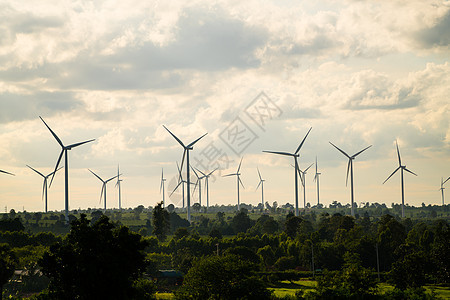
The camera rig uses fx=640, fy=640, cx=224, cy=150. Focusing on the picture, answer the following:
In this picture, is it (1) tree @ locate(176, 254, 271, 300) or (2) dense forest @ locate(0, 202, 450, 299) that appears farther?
(1) tree @ locate(176, 254, 271, 300)

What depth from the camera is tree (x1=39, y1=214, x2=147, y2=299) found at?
7762 cm

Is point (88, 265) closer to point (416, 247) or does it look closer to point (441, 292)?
point (441, 292)

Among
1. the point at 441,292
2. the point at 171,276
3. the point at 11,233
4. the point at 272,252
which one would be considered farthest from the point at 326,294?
the point at 11,233

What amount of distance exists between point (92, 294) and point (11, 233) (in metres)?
126

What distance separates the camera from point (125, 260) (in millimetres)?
80438

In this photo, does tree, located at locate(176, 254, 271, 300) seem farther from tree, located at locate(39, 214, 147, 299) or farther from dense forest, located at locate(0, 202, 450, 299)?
tree, located at locate(39, 214, 147, 299)

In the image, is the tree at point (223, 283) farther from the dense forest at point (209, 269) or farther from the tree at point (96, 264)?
the tree at point (96, 264)

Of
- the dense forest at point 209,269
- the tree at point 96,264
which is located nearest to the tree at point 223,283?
the dense forest at point 209,269

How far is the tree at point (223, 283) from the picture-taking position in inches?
4341

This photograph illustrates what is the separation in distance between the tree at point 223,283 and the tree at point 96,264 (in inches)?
1204

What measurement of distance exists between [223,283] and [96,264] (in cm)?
3886

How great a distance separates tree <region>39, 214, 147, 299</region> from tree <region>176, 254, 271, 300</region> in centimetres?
3058

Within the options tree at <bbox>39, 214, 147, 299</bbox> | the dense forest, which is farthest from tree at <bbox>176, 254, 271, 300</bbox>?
tree at <bbox>39, 214, 147, 299</bbox>

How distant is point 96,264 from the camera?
78875 mm
